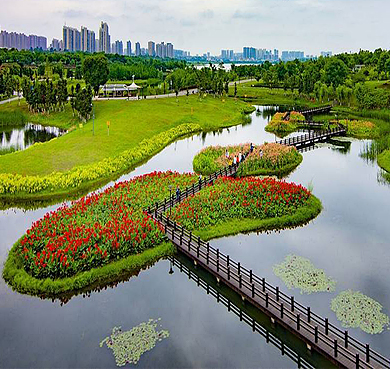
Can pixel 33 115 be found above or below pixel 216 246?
above

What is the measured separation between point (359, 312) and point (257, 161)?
1032 inches

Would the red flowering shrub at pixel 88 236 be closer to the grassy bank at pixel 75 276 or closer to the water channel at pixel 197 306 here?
the grassy bank at pixel 75 276

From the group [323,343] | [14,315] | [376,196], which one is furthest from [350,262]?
[14,315]

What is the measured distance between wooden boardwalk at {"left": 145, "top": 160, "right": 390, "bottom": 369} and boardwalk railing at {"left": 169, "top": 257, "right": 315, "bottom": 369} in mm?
646

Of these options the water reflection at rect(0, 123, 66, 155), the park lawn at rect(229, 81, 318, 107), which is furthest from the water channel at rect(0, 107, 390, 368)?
the park lawn at rect(229, 81, 318, 107)

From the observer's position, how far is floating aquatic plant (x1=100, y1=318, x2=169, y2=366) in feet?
56.7

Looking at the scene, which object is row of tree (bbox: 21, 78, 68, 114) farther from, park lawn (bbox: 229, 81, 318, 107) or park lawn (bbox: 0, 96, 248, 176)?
park lawn (bbox: 229, 81, 318, 107)

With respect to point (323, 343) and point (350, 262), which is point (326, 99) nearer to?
point (350, 262)

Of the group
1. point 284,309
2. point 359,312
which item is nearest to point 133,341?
point 284,309

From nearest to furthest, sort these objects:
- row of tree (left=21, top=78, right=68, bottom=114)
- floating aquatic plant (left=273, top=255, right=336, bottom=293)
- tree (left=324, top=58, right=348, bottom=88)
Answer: floating aquatic plant (left=273, top=255, right=336, bottom=293), row of tree (left=21, top=78, right=68, bottom=114), tree (left=324, top=58, right=348, bottom=88)

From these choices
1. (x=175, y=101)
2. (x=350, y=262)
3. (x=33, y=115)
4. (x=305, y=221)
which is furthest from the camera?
(x=175, y=101)

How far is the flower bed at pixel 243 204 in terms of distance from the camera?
30.1 metres

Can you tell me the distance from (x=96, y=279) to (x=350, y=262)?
15300mm

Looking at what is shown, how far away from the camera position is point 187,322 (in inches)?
768
